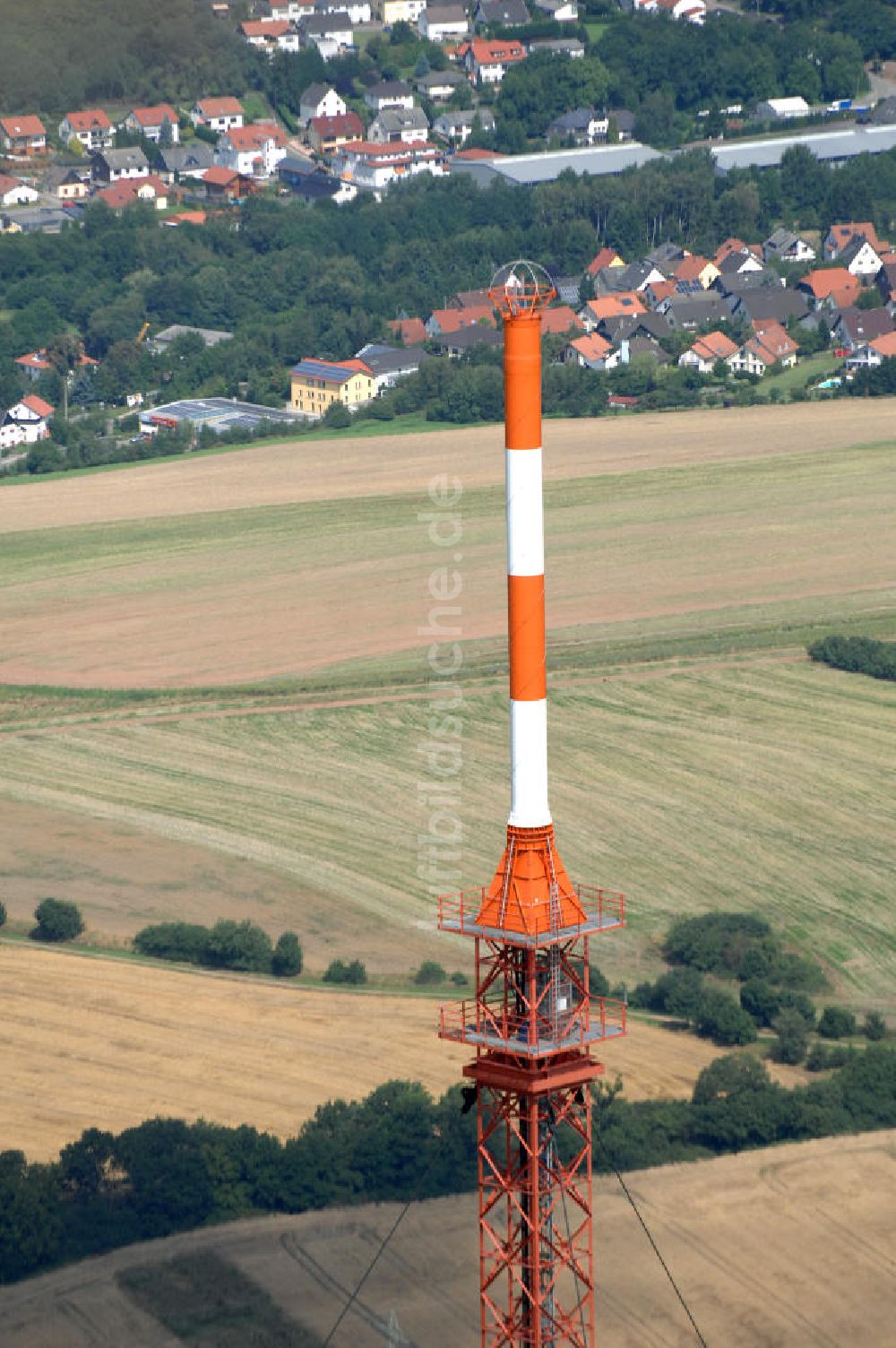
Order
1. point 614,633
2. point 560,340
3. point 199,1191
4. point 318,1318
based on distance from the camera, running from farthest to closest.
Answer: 1. point 560,340
2. point 614,633
3. point 199,1191
4. point 318,1318

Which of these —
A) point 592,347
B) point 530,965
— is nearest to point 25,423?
point 592,347

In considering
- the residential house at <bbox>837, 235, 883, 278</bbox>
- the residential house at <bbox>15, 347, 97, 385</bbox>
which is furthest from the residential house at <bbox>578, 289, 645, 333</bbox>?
the residential house at <bbox>15, 347, 97, 385</bbox>

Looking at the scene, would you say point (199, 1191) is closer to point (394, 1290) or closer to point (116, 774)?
point (394, 1290)

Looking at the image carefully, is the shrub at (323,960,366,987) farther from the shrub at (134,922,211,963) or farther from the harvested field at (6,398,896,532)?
the harvested field at (6,398,896,532)

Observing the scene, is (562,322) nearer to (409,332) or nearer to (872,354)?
(409,332)

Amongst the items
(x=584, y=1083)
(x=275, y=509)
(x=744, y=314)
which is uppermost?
(x=744, y=314)

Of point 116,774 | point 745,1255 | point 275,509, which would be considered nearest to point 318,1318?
point 745,1255
